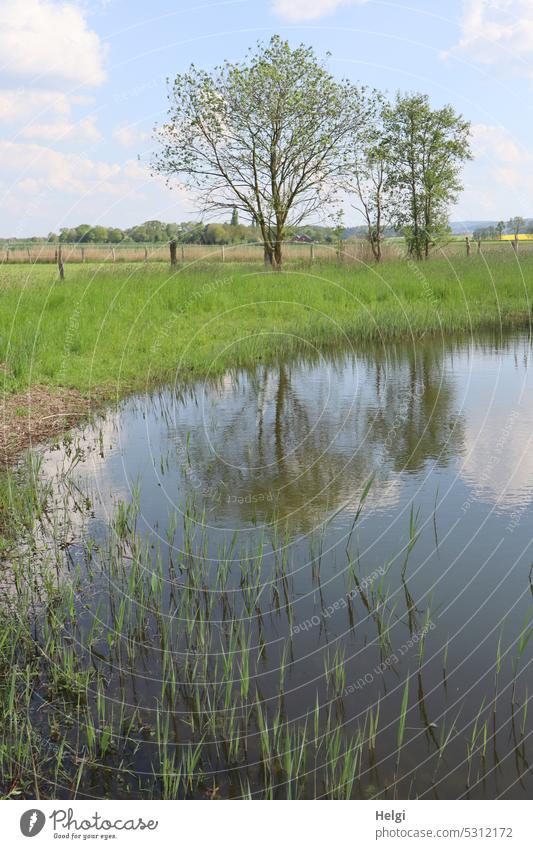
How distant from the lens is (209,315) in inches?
797

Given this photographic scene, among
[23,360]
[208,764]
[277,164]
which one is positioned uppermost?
[277,164]

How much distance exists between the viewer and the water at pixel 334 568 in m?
4.36

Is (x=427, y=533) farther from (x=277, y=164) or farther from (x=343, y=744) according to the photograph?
(x=277, y=164)

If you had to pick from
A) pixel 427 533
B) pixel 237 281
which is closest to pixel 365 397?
pixel 427 533

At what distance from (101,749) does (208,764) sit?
608 mm

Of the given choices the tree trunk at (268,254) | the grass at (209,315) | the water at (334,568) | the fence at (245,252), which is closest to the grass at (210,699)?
the water at (334,568)

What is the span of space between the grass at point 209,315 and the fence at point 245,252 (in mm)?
4202

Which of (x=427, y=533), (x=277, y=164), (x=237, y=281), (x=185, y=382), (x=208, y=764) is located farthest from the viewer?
(x=277, y=164)

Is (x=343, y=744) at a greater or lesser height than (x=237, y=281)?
lesser

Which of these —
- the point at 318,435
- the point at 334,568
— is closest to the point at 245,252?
the point at 318,435

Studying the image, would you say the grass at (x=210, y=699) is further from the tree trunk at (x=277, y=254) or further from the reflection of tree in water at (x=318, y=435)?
the tree trunk at (x=277, y=254)

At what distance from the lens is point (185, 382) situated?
48.9 feet

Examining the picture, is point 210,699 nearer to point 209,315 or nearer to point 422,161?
point 209,315

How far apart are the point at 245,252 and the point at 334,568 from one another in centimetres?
3086
